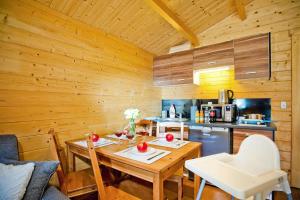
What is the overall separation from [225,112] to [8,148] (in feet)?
8.83

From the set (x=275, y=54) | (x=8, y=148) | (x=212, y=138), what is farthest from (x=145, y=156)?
(x=275, y=54)

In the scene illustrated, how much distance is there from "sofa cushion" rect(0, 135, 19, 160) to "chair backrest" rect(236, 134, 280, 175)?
6.26 ft

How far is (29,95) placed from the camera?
173 cm

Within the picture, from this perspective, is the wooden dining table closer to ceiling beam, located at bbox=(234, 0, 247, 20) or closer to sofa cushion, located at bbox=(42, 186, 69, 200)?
sofa cushion, located at bbox=(42, 186, 69, 200)

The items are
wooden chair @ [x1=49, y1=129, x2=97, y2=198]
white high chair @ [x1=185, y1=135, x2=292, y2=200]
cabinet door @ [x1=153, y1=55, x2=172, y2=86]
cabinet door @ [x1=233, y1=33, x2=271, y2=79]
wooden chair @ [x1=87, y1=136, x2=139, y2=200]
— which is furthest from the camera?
cabinet door @ [x1=153, y1=55, x2=172, y2=86]

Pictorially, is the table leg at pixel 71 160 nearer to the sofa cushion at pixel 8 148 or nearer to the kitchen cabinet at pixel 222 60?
the sofa cushion at pixel 8 148

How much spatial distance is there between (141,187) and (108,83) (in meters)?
1.57

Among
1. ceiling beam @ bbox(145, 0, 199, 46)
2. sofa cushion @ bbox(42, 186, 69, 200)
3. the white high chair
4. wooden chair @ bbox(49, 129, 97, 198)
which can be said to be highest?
ceiling beam @ bbox(145, 0, 199, 46)

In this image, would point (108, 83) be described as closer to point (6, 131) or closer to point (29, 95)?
point (29, 95)

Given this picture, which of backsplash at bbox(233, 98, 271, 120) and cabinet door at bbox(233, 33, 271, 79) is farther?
backsplash at bbox(233, 98, 271, 120)

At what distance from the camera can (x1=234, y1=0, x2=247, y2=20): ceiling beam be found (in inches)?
95.2

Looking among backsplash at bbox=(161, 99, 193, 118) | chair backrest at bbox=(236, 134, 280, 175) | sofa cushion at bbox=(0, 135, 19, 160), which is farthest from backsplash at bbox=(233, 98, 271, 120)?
sofa cushion at bbox=(0, 135, 19, 160)

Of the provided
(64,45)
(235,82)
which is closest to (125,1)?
(64,45)

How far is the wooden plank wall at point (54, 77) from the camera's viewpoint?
1620 mm
